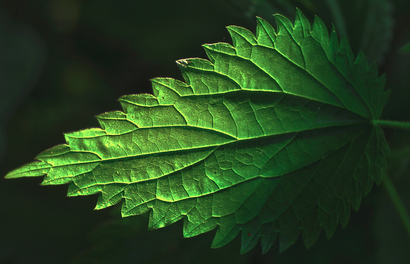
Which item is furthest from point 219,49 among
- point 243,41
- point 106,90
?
point 106,90

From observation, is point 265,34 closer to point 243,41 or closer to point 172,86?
point 243,41

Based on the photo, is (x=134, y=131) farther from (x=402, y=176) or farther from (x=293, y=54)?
(x=402, y=176)

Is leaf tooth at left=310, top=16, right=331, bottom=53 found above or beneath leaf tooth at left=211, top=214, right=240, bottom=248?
above

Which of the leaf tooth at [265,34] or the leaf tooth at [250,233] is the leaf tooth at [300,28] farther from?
the leaf tooth at [250,233]

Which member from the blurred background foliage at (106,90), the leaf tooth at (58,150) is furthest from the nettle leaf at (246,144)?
the blurred background foliage at (106,90)

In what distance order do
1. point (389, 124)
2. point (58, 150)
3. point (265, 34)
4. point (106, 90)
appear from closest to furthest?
point (58, 150), point (265, 34), point (389, 124), point (106, 90)

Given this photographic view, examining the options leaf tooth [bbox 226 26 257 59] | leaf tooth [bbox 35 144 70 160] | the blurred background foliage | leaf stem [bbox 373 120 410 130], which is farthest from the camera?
the blurred background foliage

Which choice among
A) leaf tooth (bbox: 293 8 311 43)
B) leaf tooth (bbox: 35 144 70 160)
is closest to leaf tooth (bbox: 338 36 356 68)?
leaf tooth (bbox: 293 8 311 43)

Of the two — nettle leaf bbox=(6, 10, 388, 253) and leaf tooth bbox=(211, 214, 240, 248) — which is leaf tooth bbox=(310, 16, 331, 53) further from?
leaf tooth bbox=(211, 214, 240, 248)
